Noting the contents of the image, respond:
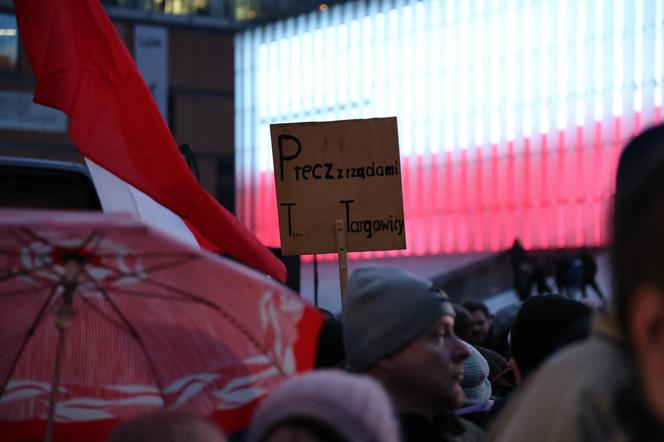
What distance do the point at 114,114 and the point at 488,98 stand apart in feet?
68.8

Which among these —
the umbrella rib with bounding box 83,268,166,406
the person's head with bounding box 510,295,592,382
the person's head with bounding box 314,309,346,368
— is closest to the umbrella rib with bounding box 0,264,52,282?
the umbrella rib with bounding box 83,268,166,406

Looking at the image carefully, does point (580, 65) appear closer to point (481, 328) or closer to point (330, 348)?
point (481, 328)

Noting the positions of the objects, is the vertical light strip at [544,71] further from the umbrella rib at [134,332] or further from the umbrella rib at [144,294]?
the umbrella rib at [144,294]

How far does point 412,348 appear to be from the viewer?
2.71 metres

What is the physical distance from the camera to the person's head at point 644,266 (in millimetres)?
1200

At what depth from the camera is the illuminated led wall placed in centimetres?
2311

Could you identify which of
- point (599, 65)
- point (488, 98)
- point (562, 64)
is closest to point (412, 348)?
point (599, 65)

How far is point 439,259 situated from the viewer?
2634 cm

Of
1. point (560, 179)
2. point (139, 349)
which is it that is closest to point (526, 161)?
point (560, 179)

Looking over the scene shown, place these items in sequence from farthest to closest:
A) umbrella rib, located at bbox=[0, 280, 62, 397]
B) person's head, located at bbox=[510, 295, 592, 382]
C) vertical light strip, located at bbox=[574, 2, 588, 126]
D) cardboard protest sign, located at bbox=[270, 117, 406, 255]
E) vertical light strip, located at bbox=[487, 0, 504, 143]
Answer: vertical light strip, located at bbox=[487, 0, 504, 143] < vertical light strip, located at bbox=[574, 2, 588, 126] < cardboard protest sign, located at bbox=[270, 117, 406, 255] < person's head, located at bbox=[510, 295, 592, 382] < umbrella rib, located at bbox=[0, 280, 62, 397]

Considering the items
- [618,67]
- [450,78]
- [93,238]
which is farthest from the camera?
[450,78]

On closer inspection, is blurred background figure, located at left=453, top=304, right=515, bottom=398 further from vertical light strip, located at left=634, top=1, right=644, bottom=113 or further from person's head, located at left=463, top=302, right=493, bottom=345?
vertical light strip, located at left=634, top=1, right=644, bottom=113

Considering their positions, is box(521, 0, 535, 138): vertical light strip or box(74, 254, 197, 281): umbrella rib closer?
box(74, 254, 197, 281): umbrella rib

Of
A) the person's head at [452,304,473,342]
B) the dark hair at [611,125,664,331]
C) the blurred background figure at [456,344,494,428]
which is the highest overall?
the dark hair at [611,125,664,331]
